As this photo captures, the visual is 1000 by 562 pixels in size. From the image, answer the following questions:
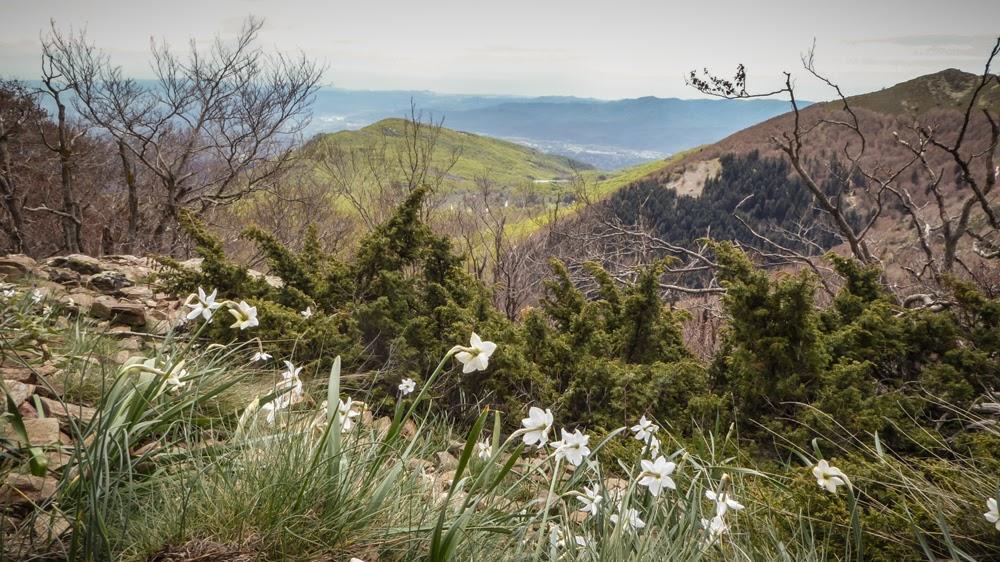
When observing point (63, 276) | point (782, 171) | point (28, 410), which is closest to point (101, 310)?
point (63, 276)

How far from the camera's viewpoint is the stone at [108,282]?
6.02 metres

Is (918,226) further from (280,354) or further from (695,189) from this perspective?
(695,189)

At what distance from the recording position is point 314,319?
4.25m

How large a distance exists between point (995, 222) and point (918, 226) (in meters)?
1.26

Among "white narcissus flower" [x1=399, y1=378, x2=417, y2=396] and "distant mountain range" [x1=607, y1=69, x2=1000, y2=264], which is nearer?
"white narcissus flower" [x1=399, y1=378, x2=417, y2=396]

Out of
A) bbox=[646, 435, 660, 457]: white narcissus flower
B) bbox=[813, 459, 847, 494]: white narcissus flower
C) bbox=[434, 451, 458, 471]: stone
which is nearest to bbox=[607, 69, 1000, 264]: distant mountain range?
bbox=[434, 451, 458, 471]: stone

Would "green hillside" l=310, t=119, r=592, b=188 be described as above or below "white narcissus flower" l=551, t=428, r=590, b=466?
below

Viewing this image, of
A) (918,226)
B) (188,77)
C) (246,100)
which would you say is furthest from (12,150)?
(918,226)

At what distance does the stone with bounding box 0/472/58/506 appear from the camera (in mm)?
1512

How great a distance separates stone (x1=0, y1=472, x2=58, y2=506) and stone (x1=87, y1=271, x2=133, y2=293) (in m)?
5.25

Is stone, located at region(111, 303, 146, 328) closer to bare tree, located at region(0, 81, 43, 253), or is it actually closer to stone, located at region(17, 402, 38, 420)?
stone, located at region(17, 402, 38, 420)

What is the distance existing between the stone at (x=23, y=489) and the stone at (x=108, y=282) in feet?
17.2

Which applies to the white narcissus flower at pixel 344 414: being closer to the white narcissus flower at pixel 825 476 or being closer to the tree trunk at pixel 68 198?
the white narcissus flower at pixel 825 476

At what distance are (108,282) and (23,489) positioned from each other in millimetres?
5574
